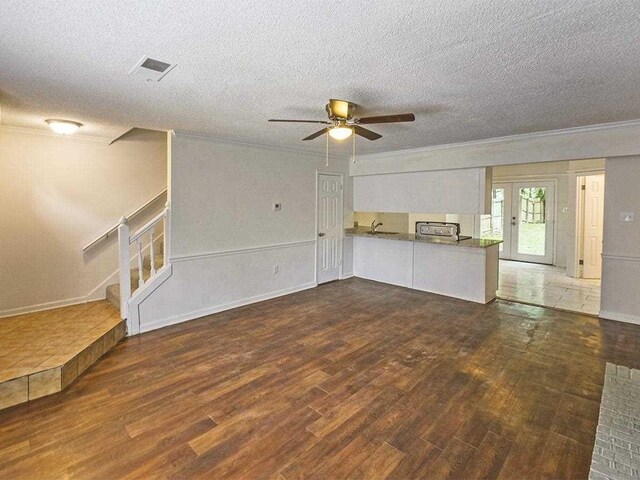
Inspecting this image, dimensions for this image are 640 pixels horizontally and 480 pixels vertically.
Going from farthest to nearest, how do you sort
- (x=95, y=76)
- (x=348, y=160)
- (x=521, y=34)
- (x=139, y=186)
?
(x=348, y=160), (x=139, y=186), (x=95, y=76), (x=521, y=34)

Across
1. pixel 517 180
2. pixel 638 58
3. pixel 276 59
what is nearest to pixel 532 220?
pixel 517 180

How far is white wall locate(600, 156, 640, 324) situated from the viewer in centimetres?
395

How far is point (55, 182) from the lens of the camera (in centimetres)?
425

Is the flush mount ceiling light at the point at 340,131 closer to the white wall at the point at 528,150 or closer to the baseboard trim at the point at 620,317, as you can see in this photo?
the white wall at the point at 528,150

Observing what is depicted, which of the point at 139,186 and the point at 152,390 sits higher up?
the point at 139,186

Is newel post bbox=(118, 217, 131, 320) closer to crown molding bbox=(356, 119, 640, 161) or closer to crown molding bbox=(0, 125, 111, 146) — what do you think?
crown molding bbox=(0, 125, 111, 146)

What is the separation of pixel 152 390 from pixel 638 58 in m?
4.13

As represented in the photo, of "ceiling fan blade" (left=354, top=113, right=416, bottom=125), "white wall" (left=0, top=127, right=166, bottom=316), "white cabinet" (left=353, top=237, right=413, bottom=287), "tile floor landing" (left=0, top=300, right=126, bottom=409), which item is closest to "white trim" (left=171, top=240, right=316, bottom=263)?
"tile floor landing" (left=0, top=300, right=126, bottom=409)

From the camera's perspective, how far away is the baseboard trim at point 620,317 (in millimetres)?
4012

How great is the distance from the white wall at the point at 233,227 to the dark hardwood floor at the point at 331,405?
19.3 inches

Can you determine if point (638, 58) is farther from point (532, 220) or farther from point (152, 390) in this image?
point (532, 220)

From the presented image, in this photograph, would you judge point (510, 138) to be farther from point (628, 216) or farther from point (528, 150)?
point (628, 216)

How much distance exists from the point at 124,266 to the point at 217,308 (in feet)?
4.39

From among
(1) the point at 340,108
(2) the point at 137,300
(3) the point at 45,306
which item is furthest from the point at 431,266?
(3) the point at 45,306
